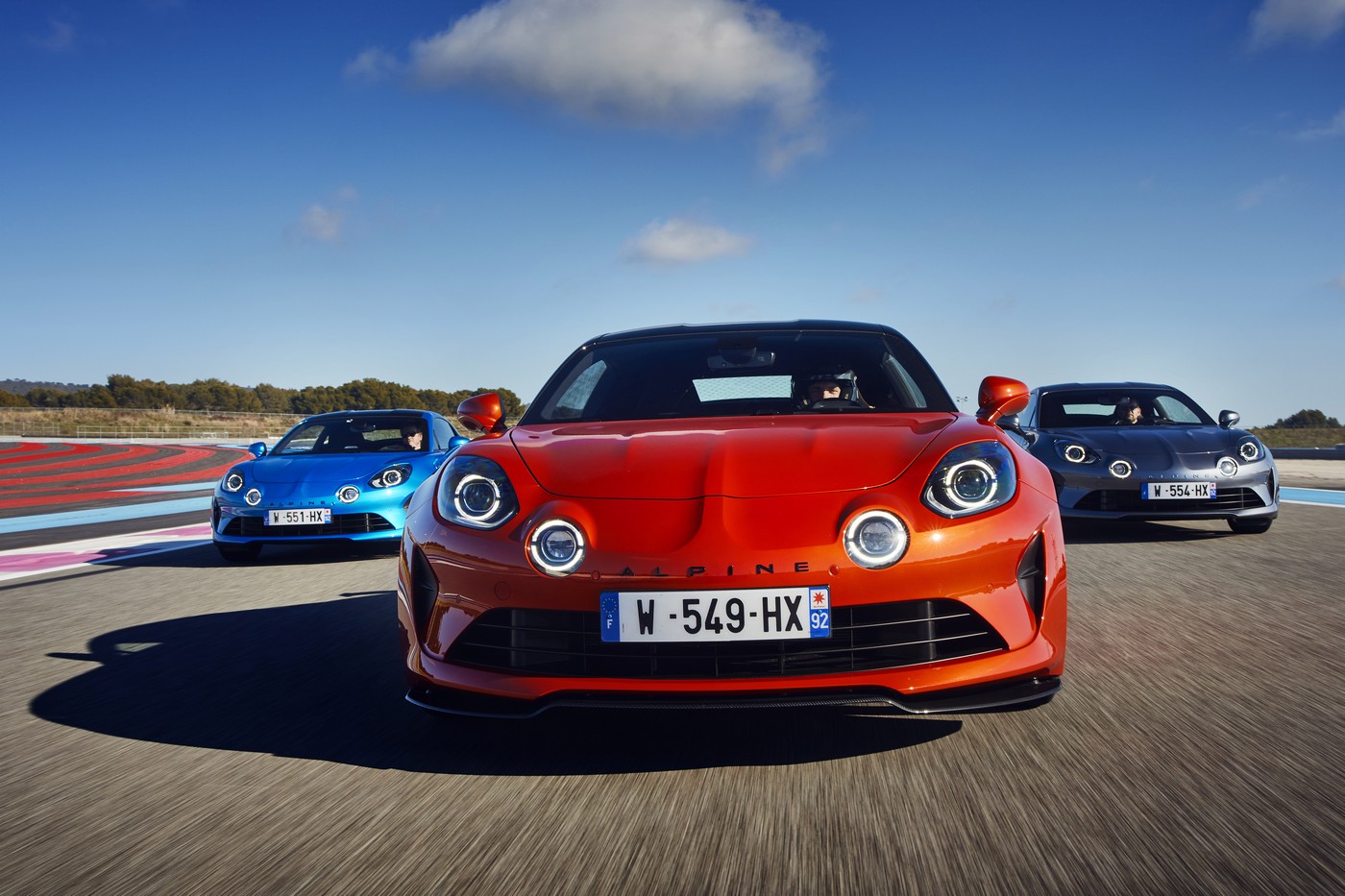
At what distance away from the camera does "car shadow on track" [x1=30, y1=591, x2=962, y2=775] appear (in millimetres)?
2811

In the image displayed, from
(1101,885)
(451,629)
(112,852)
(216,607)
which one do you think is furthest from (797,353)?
(216,607)

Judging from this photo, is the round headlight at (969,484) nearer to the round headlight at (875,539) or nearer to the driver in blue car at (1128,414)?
the round headlight at (875,539)

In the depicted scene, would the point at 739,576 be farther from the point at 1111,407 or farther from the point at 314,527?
the point at 1111,407

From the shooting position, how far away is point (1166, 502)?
294 inches

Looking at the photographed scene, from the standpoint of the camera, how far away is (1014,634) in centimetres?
262

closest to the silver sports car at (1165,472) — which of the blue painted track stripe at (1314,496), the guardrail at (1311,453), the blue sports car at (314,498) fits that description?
the blue painted track stripe at (1314,496)

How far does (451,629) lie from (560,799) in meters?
0.54

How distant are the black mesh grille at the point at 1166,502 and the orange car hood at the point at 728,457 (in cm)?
490

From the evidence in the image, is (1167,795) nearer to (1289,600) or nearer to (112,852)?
(112,852)

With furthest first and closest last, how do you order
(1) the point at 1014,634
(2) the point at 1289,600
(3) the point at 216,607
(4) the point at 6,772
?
(3) the point at 216,607 < (2) the point at 1289,600 < (4) the point at 6,772 < (1) the point at 1014,634

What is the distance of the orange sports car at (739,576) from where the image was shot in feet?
8.23

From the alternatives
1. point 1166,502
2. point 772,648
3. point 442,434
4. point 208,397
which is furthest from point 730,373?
point 208,397

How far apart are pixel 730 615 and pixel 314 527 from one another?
218 inches

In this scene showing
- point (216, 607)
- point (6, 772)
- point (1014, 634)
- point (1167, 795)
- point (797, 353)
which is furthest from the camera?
point (216, 607)
